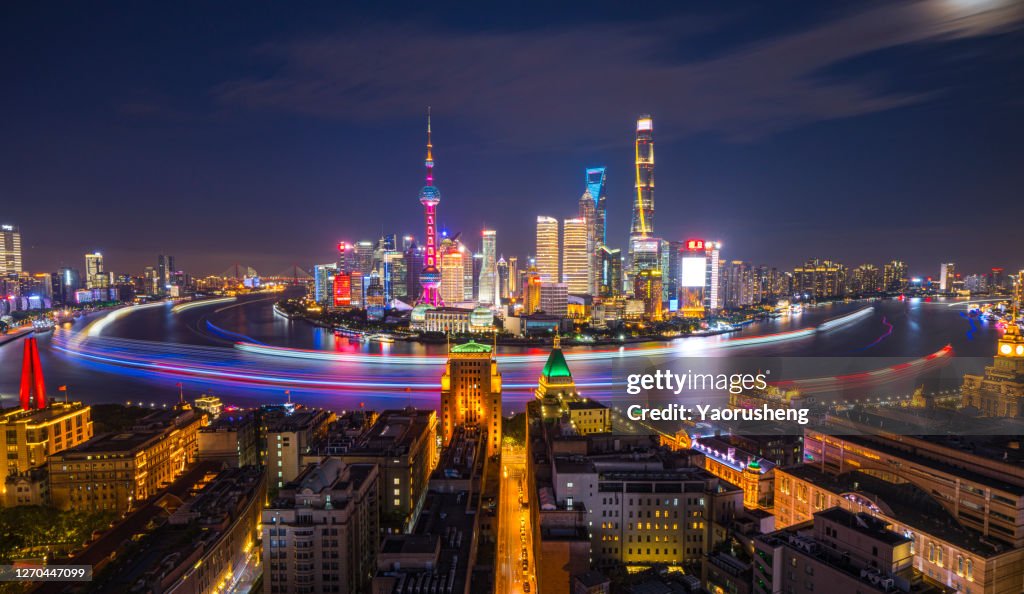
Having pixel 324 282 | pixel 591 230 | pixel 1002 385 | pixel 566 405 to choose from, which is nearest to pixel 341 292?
pixel 324 282

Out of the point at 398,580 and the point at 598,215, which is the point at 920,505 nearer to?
the point at 398,580

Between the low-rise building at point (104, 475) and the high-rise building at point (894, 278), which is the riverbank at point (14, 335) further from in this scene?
the high-rise building at point (894, 278)

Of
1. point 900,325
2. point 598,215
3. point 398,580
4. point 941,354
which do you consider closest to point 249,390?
point 398,580

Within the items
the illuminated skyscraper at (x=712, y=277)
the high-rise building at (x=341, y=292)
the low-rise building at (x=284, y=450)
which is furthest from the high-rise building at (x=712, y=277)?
the low-rise building at (x=284, y=450)

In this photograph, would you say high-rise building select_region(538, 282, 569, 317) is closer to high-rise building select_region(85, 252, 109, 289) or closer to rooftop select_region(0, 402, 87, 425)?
rooftop select_region(0, 402, 87, 425)

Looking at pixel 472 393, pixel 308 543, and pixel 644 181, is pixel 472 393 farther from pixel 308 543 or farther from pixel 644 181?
pixel 644 181

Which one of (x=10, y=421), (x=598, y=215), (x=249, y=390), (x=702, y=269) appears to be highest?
Answer: (x=598, y=215)
